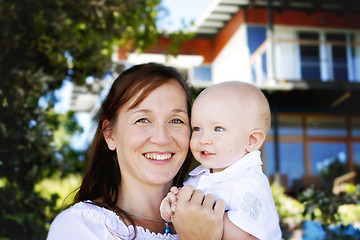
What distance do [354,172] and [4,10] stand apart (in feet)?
45.1

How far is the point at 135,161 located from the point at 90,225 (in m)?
0.38

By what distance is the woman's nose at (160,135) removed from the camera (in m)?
2.10

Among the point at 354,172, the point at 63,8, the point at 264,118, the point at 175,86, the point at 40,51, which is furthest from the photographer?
the point at 354,172

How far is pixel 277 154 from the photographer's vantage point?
13984 millimetres

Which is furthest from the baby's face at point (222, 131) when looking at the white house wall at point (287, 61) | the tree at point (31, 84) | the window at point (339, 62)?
the window at point (339, 62)

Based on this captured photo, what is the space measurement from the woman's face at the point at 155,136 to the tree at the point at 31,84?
6.43ft

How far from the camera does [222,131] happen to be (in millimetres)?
1932

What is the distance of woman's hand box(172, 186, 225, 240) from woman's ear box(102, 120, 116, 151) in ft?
2.12

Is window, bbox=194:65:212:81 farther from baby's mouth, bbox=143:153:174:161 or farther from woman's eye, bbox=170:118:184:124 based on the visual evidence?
baby's mouth, bbox=143:153:174:161

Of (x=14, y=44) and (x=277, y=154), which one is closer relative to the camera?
(x=14, y=44)

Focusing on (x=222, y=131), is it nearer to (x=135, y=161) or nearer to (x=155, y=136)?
(x=155, y=136)

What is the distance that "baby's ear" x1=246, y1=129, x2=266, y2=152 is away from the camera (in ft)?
6.35

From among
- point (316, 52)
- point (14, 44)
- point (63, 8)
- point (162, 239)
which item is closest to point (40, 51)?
point (14, 44)

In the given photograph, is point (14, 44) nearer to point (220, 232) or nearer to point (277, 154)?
point (220, 232)
